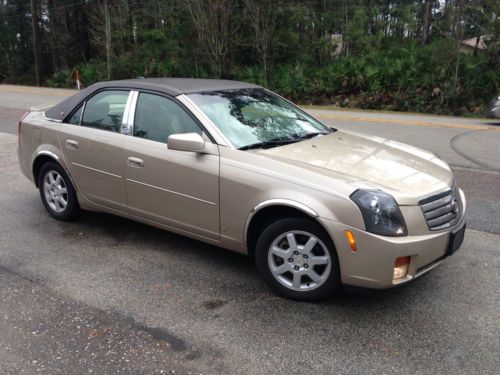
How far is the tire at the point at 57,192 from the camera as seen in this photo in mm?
5332

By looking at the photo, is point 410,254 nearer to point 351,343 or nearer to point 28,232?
point 351,343

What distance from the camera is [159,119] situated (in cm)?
454

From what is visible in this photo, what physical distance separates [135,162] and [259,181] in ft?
4.35

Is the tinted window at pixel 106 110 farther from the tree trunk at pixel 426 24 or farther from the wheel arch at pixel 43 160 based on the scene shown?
the tree trunk at pixel 426 24

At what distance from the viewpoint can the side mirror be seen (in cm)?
398

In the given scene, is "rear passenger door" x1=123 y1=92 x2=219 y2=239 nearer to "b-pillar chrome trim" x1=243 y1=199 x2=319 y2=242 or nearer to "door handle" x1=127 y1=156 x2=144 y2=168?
"door handle" x1=127 y1=156 x2=144 y2=168

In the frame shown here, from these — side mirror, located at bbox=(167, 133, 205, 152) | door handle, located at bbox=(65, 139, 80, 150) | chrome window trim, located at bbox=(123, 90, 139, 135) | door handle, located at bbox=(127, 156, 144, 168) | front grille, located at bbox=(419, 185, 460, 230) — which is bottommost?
front grille, located at bbox=(419, 185, 460, 230)

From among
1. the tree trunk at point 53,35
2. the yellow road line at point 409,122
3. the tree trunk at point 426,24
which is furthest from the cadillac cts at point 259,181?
the tree trunk at point 53,35

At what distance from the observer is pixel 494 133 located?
11688 millimetres

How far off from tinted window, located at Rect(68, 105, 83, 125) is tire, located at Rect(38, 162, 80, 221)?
492mm

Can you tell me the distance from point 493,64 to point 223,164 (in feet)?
61.1

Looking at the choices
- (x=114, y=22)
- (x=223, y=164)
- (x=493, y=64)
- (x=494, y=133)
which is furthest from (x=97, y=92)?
(x=114, y=22)

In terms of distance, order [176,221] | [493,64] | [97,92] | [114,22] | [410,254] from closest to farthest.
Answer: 1. [410,254]
2. [176,221]
3. [97,92]
4. [493,64]
5. [114,22]

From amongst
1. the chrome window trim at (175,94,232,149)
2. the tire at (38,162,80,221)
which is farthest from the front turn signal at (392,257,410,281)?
the tire at (38,162,80,221)
